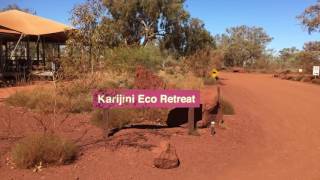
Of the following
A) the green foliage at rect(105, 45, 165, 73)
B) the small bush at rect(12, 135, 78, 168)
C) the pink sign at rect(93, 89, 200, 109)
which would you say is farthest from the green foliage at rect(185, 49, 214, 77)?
the small bush at rect(12, 135, 78, 168)

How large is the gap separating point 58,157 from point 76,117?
13.1ft

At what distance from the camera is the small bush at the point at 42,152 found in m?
7.27

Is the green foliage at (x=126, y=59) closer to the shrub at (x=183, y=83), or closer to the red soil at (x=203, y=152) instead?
the shrub at (x=183, y=83)

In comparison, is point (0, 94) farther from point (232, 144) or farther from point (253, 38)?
point (253, 38)

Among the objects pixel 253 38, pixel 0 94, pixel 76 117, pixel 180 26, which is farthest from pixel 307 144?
pixel 253 38

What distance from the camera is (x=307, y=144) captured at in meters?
10.2

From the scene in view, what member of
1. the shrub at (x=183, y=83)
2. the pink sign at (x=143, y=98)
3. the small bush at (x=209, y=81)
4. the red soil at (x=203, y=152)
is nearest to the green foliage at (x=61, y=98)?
the red soil at (x=203, y=152)

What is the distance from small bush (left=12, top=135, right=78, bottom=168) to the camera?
23.9 ft

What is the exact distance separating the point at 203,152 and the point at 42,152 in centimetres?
306

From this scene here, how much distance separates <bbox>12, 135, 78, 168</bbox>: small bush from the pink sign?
1.75 meters

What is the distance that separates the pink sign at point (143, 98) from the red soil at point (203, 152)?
62 cm

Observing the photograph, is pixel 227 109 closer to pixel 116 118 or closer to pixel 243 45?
pixel 116 118

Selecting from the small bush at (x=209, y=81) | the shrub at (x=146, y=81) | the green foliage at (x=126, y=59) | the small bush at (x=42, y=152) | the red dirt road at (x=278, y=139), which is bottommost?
the red dirt road at (x=278, y=139)

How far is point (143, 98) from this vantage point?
9594 millimetres
